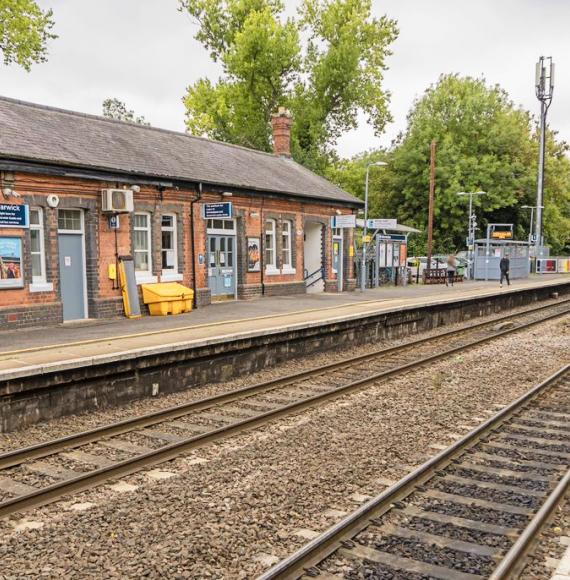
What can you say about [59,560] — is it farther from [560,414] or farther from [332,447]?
[560,414]

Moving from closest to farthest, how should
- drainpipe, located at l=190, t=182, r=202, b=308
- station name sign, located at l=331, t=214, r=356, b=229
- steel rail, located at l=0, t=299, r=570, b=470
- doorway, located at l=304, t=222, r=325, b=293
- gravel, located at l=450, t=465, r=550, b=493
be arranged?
gravel, located at l=450, t=465, r=550, b=493 < steel rail, located at l=0, t=299, r=570, b=470 < drainpipe, located at l=190, t=182, r=202, b=308 < station name sign, located at l=331, t=214, r=356, b=229 < doorway, located at l=304, t=222, r=325, b=293

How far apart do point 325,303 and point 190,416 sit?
11.2 meters

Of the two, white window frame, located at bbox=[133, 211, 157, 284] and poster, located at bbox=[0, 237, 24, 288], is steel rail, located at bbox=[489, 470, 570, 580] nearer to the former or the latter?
poster, located at bbox=[0, 237, 24, 288]

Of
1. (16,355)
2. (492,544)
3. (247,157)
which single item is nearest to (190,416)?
(16,355)

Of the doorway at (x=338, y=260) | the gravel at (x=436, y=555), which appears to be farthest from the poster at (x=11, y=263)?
Result: the doorway at (x=338, y=260)

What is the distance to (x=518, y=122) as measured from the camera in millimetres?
53125

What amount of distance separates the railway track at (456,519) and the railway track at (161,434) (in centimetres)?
266

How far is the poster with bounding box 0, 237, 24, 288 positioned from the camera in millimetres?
13570

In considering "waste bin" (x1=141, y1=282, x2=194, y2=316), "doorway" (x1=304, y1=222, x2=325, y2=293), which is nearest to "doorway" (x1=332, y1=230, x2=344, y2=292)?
"doorway" (x1=304, y1=222, x2=325, y2=293)

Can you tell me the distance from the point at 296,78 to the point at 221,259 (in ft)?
77.0

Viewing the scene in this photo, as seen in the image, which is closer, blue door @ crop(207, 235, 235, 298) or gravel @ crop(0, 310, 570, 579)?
gravel @ crop(0, 310, 570, 579)

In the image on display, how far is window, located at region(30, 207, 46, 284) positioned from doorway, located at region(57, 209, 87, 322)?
0.52 m

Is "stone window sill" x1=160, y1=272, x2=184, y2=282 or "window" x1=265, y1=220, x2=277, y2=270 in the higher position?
"window" x1=265, y1=220, x2=277, y2=270

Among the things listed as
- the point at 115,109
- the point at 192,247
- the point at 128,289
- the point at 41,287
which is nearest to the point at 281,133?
the point at 192,247
